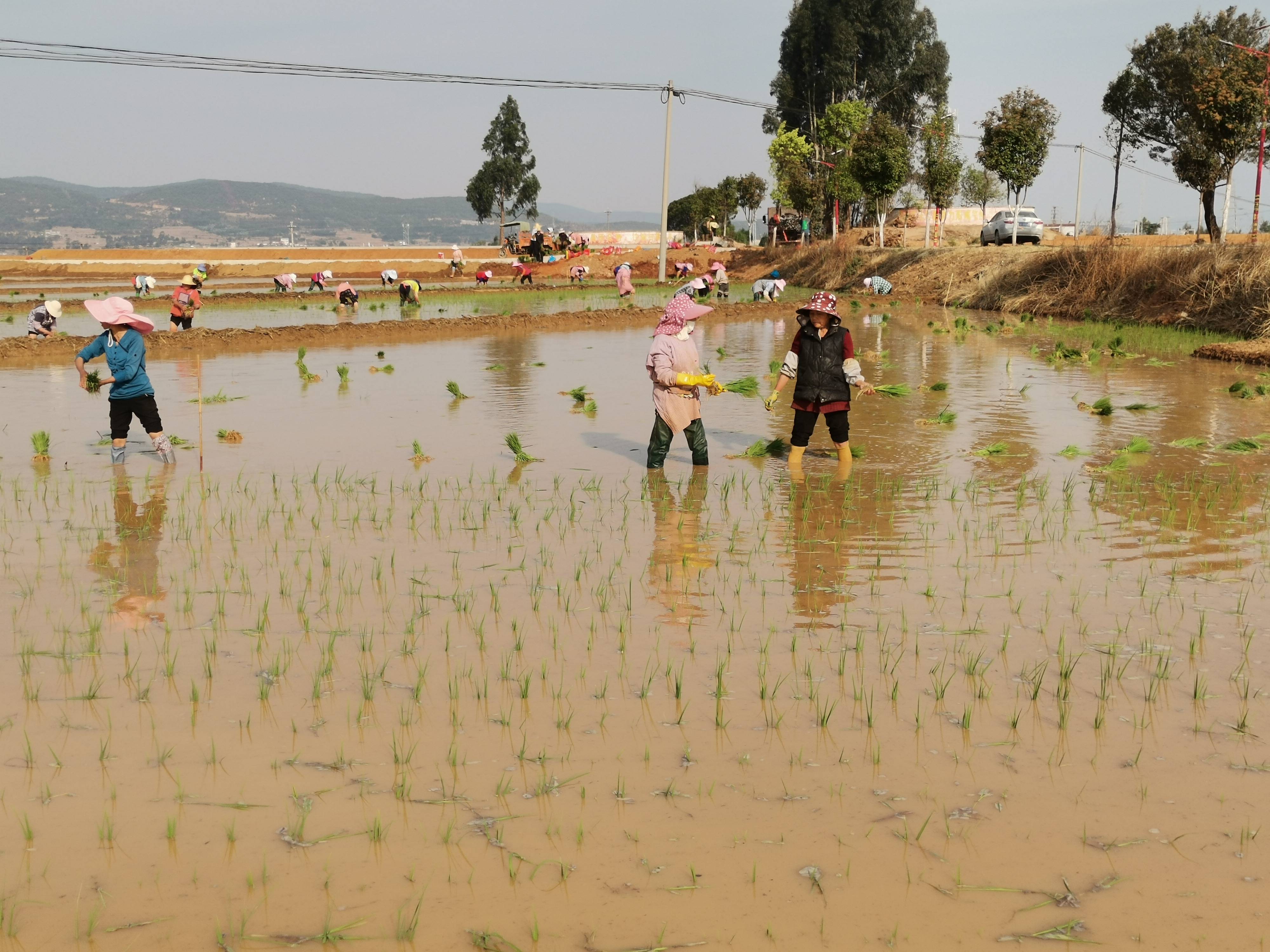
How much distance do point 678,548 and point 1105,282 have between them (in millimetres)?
20487

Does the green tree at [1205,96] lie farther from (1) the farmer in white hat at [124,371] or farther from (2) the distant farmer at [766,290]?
(1) the farmer in white hat at [124,371]

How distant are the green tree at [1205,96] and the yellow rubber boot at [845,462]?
64.4 feet

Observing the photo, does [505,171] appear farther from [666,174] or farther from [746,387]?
[746,387]

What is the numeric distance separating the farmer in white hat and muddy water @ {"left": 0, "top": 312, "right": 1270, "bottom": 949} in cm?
47

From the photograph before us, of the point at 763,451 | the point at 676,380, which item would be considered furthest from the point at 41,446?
the point at 763,451

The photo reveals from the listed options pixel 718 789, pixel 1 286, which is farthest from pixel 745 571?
pixel 1 286

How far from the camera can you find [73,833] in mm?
3760

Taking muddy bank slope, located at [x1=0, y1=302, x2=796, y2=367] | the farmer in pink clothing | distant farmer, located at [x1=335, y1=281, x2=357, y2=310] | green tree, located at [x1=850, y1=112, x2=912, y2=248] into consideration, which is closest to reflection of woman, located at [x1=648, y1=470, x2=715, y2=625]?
the farmer in pink clothing

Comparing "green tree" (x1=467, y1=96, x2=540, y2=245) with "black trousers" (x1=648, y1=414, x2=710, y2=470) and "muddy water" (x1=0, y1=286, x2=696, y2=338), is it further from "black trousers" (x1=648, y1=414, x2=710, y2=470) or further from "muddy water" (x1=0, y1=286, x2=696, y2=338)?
"black trousers" (x1=648, y1=414, x2=710, y2=470)

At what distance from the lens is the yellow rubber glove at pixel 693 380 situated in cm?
916

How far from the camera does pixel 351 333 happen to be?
2278 centimetres

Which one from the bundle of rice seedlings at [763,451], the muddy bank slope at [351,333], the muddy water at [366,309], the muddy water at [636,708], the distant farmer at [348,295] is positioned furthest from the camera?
the distant farmer at [348,295]

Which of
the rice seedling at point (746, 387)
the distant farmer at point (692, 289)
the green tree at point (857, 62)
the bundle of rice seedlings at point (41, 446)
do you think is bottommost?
the bundle of rice seedlings at point (41, 446)

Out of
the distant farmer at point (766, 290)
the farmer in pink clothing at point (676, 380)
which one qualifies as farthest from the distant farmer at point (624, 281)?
the farmer in pink clothing at point (676, 380)
